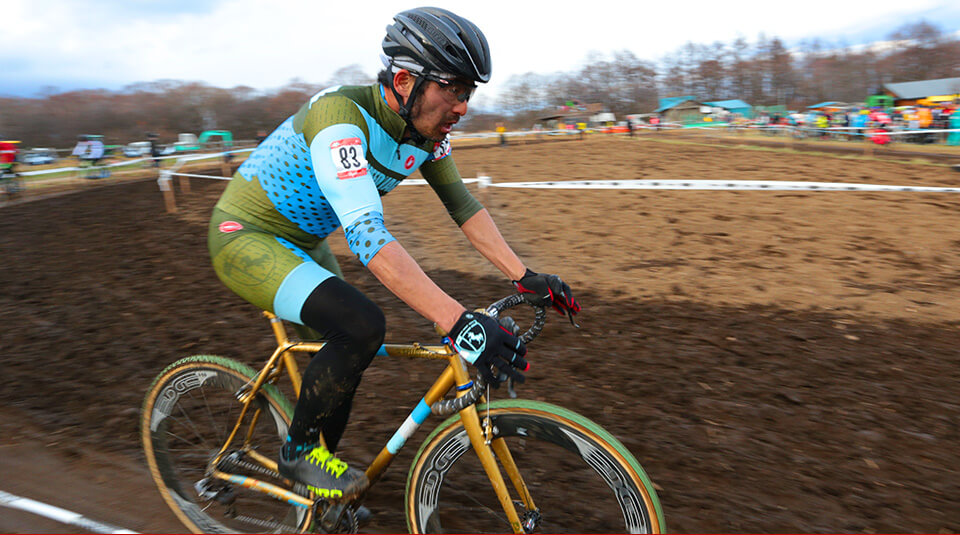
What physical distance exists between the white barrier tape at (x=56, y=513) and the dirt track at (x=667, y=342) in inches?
3.1

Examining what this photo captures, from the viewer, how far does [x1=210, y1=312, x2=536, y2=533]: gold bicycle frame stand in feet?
7.93

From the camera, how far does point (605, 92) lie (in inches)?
3750

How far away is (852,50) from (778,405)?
12373 centimetres

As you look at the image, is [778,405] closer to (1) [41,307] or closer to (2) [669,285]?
(2) [669,285]

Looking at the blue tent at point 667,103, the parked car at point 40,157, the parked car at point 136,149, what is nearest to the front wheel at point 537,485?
the parked car at point 40,157

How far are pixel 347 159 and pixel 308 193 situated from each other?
17.3 inches

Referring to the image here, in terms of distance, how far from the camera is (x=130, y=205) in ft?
48.8

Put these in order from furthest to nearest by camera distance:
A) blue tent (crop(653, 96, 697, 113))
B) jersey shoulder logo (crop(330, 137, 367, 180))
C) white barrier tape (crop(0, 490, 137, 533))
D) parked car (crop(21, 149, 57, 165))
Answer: blue tent (crop(653, 96, 697, 113)) < parked car (crop(21, 149, 57, 165)) < white barrier tape (crop(0, 490, 137, 533)) < jersey shoulder logo (crop(330, 137, 367, 180))

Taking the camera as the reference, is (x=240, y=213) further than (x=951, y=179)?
No

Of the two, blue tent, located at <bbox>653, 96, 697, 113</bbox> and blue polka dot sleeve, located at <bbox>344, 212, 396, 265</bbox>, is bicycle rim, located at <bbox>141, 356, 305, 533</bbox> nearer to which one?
blue polka dot sleeve, located at <bbox>344, 212, 396, 265</bbox>

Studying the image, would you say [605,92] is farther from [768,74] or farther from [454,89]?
[454,89]

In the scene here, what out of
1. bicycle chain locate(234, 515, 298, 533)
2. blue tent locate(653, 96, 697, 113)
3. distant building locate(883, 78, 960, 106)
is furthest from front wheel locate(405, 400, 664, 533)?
blue tent locate(653, 96, 697, 113)

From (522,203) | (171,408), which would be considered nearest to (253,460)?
(171,408)

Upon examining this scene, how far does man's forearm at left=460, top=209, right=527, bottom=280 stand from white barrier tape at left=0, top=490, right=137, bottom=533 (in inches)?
90.5
